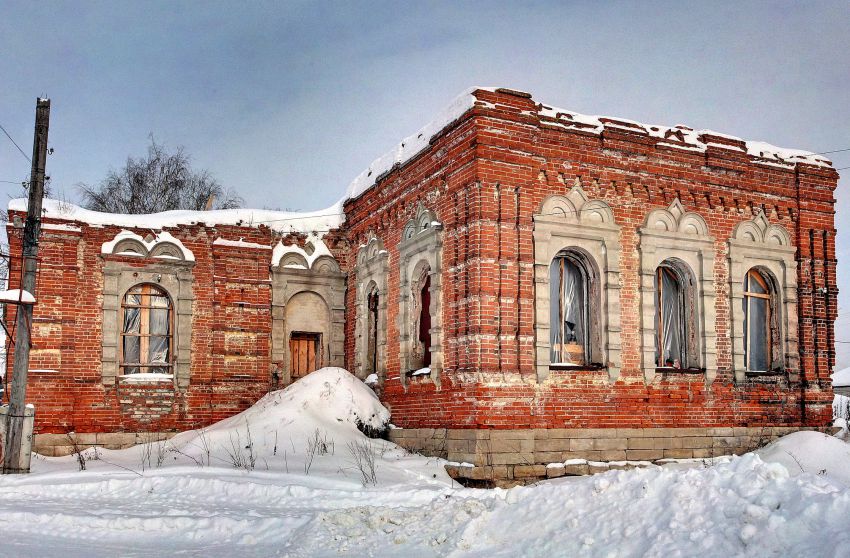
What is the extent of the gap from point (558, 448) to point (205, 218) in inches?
350

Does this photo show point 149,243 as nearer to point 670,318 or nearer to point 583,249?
point 583,249

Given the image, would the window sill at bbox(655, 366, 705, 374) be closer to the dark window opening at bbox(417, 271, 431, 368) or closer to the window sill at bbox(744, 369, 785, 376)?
the window sill at bbox(744, 369, 785, 376)

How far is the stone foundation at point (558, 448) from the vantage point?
Result: 12.5 metres

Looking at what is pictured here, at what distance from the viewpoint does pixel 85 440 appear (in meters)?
16.0

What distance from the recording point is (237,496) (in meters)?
10.9

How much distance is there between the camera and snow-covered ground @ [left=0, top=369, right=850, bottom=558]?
6.48 metres

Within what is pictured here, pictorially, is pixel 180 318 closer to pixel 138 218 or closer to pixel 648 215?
pixel 138 218

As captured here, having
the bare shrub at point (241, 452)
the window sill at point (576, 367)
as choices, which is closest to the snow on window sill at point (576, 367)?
the window sill at point (576, 367)

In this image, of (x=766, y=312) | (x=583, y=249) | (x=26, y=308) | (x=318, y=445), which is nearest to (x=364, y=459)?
(x=318, y=445)

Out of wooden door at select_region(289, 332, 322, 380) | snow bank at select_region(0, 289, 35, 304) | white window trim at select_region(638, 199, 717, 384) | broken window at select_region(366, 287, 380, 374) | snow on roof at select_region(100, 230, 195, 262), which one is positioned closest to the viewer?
snow bank at select_region(0, 289, 35, 304)

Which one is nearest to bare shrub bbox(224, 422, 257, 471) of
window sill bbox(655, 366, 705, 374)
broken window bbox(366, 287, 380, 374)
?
broken window bbox(366, 287, 380, 374)

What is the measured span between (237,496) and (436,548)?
4.05m

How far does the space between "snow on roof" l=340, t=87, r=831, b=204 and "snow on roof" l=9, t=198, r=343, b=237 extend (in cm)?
153

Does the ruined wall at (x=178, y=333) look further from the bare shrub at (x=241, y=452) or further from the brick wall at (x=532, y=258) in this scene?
the brick wall at (x=532, y=258)
